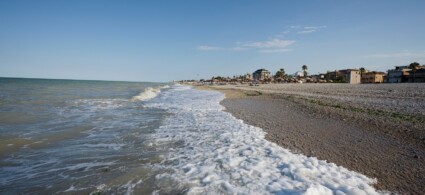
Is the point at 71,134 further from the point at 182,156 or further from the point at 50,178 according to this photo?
the point at 182,156

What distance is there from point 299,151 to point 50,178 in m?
5.68

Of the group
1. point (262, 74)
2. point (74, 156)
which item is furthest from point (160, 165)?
point (262, 74)

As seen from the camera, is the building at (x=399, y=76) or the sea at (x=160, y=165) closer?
the sea at (x=160, y=165)

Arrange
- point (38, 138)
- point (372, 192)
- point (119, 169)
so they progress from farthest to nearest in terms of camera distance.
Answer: point (38, 138) < point (119, 169) < point (372, 192)

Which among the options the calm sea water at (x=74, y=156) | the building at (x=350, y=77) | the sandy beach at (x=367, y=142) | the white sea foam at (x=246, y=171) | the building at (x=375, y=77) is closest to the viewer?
the white sea foam at (x=246, y=171)

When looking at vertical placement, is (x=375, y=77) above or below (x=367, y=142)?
below

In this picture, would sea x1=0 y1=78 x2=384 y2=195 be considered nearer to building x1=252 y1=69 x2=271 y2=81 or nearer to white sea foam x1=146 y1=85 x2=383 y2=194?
white sea foam x1=146 y1=85 x2=383 y2=194

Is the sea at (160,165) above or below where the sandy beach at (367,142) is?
above

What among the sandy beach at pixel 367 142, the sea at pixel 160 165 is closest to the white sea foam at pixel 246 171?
the sea at pixel 160 165

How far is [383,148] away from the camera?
6.70 m

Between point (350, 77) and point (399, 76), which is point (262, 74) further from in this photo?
point (399, 76)

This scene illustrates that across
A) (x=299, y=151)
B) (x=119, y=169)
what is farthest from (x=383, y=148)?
(x=119, y=169)

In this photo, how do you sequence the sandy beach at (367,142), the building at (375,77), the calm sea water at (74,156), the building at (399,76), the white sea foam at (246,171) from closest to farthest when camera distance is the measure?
the white sea foam at (246,171) → the calm sea water at (74,156) → the sandy beach at (367,142) → the building at (399,76) → the building at (375,77)

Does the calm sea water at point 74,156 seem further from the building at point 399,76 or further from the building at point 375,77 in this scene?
the building at point 375,77
